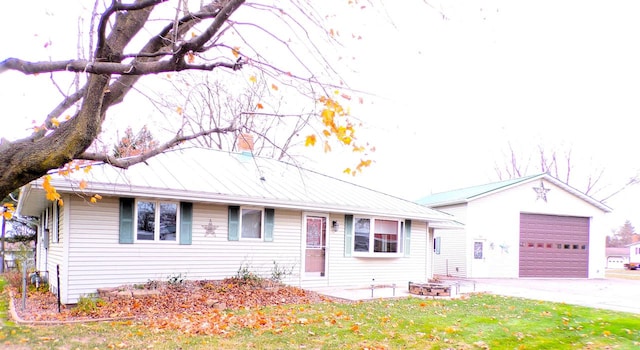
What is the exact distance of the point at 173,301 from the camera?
10.1 metres

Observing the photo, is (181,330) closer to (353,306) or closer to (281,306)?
(281,306)

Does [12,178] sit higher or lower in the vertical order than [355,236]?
higher

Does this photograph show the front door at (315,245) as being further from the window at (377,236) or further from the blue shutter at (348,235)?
the window at (377,236)

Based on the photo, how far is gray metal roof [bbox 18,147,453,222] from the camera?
1082cm

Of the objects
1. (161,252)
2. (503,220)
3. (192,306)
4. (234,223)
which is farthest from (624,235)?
(192,306)

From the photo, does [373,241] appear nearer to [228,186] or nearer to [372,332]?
[228,186]

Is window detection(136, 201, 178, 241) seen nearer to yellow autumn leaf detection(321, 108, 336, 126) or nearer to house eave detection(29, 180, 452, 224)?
house eave detection(29, 180, 452, 224)

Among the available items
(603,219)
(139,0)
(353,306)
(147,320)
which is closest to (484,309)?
(353,306)

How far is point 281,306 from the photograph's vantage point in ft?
33.6

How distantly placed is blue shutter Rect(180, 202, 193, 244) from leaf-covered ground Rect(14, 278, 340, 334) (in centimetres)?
108

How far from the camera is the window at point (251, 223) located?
1309 centimetres

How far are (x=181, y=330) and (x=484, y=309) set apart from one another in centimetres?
614

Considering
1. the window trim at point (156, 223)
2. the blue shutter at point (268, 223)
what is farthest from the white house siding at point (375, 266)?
the window trim at point (156, 223)

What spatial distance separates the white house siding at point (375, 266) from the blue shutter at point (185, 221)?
3.72m
